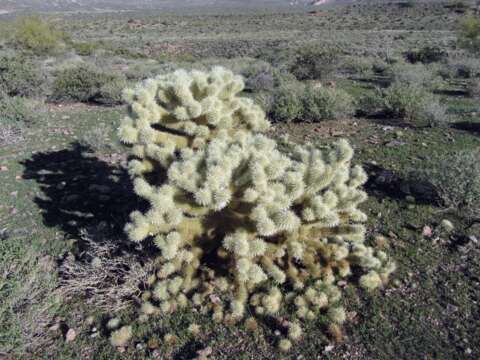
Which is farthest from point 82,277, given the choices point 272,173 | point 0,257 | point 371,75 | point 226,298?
point 371,75

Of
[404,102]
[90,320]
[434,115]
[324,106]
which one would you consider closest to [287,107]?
[324,106]

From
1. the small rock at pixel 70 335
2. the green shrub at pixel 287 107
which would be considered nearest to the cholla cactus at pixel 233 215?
the small rock at pixel 70 335

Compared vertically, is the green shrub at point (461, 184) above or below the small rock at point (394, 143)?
above

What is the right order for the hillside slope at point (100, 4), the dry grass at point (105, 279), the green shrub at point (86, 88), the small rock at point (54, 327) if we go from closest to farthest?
the small rock at point (54, 327), the dry grass at point (105, 279), the green shrub at point (86, 88), the hillside slope at point (100, 4)

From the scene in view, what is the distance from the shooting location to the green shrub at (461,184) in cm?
466

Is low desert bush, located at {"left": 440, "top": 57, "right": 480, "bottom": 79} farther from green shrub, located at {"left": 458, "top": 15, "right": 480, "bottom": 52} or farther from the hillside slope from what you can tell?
the hillside slope

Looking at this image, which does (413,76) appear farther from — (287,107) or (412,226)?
(412,226)

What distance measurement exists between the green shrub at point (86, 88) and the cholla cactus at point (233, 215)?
6445mm

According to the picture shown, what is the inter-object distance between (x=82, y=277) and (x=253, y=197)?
1.88m

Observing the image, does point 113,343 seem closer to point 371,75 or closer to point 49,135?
point 49,135

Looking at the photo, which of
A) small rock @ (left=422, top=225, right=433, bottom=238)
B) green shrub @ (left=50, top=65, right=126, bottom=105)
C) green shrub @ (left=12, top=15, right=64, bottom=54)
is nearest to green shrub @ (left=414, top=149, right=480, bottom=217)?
small rock @ (left=422, top=225, right=433, bottom=238)

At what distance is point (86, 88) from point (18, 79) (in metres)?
1.74

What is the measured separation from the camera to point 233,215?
3.57 meters

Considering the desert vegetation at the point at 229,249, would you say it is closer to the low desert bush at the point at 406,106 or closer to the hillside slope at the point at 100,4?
the low desert bush at the point at 406,106
